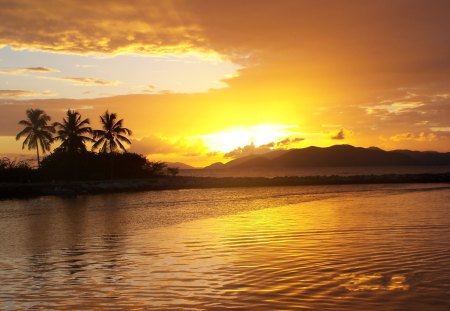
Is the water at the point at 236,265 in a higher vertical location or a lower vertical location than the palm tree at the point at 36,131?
lower

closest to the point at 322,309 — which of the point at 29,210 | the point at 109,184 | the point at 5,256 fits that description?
the point at 5,256

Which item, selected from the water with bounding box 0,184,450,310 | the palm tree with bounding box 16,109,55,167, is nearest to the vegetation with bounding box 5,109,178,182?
the palm tree with bounding box 16,109,55,167

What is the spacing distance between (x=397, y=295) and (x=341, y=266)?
2665 mm

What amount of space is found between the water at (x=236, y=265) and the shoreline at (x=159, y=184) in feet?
107

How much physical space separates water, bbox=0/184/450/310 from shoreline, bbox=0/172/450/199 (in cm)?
3274

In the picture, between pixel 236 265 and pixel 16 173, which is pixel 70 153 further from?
pixel 236 265

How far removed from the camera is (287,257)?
520 inches

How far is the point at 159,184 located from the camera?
64812mm

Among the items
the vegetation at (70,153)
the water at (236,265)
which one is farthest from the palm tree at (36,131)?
the water at (236,265)

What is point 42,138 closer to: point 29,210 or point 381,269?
point 29,210

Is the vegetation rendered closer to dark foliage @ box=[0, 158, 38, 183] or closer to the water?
dark foliage @ box=[0, 158, 38, 183]

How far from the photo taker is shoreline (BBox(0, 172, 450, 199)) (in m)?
53.4

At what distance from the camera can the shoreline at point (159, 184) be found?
53409 mm

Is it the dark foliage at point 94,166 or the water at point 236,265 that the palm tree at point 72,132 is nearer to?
the dark foliage at point 94,166
